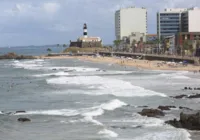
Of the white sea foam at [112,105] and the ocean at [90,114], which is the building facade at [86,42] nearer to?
the ocean at [90,114]

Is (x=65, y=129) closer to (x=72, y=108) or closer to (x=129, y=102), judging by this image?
(x=72, y=108)

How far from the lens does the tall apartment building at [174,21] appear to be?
137375 millimetres

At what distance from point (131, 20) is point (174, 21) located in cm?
3913

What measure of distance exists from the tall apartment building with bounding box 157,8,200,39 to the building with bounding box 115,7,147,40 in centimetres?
3229

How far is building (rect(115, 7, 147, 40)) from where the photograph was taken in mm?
182500

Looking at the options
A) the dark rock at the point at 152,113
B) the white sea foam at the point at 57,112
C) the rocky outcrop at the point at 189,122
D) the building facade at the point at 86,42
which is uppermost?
the building facade at the point at 86,42

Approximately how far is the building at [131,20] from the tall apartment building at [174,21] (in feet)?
106

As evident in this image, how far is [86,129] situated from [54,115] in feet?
17.6

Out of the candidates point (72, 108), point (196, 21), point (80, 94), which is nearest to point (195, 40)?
point (196, 21)

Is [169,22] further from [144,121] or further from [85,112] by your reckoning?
[144,121]

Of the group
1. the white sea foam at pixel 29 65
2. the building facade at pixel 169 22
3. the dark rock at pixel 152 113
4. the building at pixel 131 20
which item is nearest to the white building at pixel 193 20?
the building facade at pixel 169 22

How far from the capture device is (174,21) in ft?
477

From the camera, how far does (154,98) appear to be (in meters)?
35.8

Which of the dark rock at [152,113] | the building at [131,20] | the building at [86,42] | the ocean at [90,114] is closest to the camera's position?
the ocean at [90,114]
